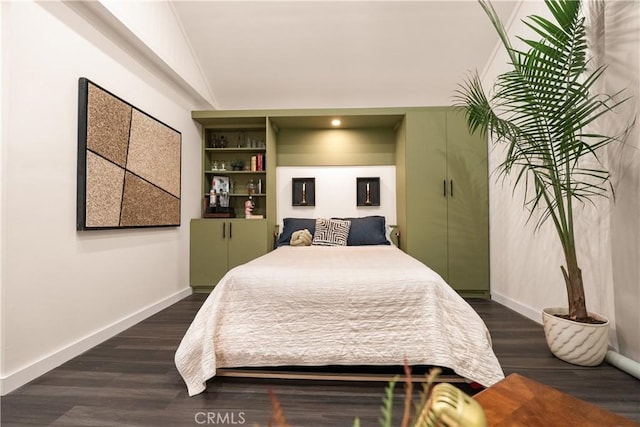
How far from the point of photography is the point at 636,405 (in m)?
1.35

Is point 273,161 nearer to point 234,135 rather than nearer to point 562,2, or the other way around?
point 234,135

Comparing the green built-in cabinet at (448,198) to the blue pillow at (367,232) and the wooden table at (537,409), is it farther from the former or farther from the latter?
the wooden table at (537,409)

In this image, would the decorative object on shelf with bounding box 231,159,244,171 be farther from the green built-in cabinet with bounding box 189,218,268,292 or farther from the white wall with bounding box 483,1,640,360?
the white wall with bounding box 483,1,640,360

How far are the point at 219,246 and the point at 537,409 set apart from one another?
314cm

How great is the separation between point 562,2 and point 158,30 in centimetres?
291

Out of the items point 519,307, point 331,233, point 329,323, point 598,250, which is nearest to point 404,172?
point 331,233

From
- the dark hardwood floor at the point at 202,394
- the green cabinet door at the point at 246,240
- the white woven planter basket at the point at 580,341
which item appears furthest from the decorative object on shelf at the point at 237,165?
the white woven planter basket at the point at 580,341

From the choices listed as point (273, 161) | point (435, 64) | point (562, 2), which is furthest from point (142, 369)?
point (435, 64)

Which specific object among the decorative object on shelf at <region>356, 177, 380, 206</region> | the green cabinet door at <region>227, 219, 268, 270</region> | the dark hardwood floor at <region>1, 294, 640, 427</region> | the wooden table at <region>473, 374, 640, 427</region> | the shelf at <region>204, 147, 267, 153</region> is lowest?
the dark hardwood floor at <region>1, 294, 640, 427</region>

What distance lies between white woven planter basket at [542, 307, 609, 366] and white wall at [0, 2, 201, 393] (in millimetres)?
2968

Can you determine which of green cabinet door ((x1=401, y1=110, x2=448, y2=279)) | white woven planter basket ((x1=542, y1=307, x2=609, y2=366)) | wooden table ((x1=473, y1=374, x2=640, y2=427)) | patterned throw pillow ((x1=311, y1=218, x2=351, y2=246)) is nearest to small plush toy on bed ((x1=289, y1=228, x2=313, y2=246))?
patterned throw pillow ((x1=311, y1=218, x2=351, y2=246))

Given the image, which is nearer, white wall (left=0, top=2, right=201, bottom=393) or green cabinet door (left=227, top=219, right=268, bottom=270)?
white wall (left=0, top=2, right=201, bottom=393)

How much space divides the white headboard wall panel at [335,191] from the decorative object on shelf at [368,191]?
2.3 inches

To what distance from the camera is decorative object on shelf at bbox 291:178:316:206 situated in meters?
3.75
